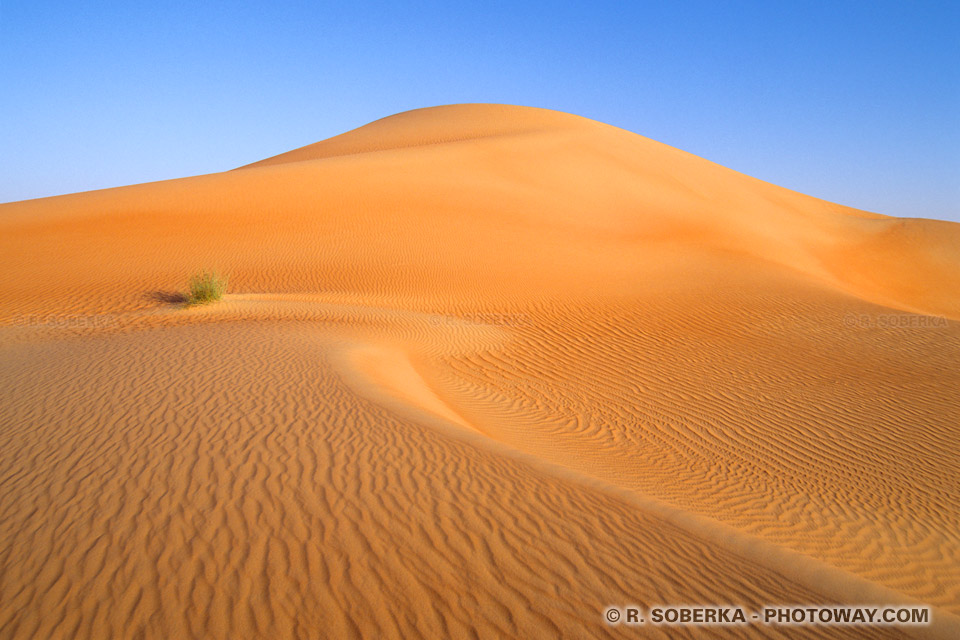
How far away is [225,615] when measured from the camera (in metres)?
3.20

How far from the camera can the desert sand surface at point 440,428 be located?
11.4ft

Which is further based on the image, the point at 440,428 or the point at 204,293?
the point at 204,293

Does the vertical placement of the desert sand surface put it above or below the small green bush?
below

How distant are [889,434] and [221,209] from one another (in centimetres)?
2068

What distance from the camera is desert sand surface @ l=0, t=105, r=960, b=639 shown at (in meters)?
3.48

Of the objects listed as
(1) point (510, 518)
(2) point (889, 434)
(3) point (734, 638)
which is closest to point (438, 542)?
(1) point (510, 518)

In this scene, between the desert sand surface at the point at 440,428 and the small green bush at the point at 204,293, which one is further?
the small green bush at the point at 204,293

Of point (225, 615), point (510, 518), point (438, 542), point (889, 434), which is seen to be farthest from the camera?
point (889, 434)

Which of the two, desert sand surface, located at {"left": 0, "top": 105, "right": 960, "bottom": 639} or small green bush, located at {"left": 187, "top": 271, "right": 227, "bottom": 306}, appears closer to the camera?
desert sand surface, located at {"left": 0, "top": 105, "right": 960, "bottom": 639}

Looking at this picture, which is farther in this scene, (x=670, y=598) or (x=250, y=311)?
(x=250, y=311)

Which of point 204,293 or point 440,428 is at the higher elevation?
point 204,293

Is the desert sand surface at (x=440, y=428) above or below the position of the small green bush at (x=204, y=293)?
below

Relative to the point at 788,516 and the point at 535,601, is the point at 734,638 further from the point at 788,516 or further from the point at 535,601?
the point at 788,516

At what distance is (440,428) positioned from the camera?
613 cm
